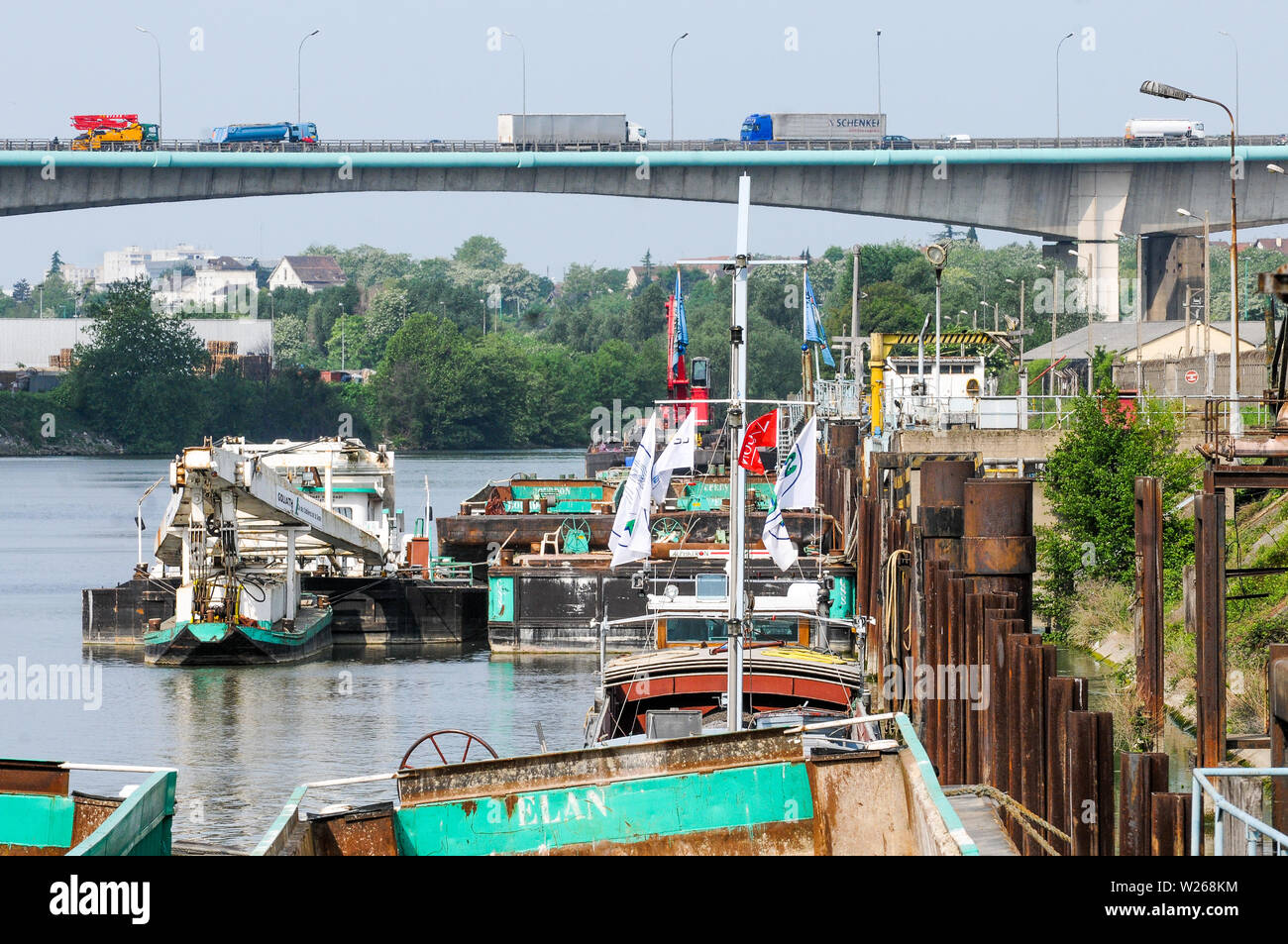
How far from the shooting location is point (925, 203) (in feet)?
306

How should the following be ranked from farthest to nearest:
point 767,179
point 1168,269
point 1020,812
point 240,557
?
1. point 1168,269
2. point 767,179
3. point 240,557
4. point 1020,812

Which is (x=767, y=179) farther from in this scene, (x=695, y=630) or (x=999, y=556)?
(x=999, y=556)

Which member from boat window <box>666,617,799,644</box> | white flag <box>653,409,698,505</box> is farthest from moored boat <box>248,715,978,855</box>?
boat window <box>666,617,799,644</box>

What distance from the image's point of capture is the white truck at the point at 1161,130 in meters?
93.4

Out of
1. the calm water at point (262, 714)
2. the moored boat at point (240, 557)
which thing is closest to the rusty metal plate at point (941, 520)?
the calm water at point (262, 714)

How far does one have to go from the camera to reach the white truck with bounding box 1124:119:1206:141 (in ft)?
306

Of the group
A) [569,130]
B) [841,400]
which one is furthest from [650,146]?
[841,400]

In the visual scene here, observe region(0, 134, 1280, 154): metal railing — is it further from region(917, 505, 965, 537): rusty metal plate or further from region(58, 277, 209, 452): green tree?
region(917, 505, 965, 537): rusty metal plate

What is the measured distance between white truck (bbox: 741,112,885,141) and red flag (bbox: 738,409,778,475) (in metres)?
80.0

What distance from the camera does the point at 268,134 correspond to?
99000mm

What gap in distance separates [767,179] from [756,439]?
7724 centimetres

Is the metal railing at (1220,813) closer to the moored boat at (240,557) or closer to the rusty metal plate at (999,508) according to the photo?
the rusty metal plate at (999,508)

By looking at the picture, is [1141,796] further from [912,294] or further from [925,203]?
[912,294]

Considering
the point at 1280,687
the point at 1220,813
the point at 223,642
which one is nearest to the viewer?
the point at 1220,813
